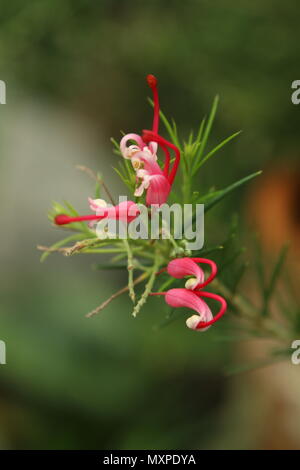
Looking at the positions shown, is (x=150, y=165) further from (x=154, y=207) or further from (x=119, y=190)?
(x=119, y=190)

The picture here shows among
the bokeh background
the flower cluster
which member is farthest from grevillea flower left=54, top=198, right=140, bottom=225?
the bokeh background

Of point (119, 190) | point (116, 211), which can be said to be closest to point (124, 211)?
point (116, 211)

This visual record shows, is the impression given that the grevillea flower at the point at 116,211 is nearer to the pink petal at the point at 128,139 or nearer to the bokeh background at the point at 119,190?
the pink petal at the point at 128,139

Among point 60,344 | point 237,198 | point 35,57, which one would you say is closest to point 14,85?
point 35,57

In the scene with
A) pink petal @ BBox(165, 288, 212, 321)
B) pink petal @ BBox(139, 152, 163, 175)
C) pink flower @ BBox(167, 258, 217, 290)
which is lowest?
pink petal @ BBox(165, 288, 212, 321)

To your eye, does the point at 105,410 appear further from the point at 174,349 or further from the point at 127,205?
the point at 127,205

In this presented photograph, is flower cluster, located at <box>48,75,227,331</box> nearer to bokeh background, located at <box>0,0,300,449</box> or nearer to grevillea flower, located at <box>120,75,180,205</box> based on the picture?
grevillea flower, located at <box>120,75,180,205</box>
